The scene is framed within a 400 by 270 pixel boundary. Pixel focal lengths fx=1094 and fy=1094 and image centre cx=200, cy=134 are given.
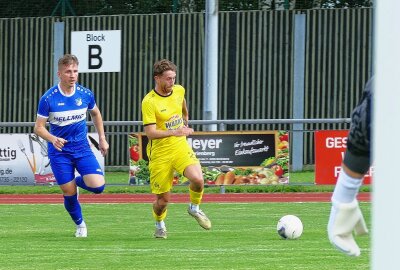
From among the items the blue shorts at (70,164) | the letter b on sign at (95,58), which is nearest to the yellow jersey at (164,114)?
the blue shorts at (70,164)

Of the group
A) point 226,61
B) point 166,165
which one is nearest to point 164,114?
point 166,165

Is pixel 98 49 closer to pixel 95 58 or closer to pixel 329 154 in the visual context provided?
pixel 95 58

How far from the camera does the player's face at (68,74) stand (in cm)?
1141

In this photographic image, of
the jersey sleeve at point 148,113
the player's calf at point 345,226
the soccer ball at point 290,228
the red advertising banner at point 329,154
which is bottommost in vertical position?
the red advertising banner at point 329,154

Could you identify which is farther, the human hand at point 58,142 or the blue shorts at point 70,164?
the blue shorts at point 70,164

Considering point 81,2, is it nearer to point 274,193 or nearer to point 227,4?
point 227,4

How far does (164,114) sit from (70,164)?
1212mm

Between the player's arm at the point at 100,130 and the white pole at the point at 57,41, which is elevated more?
the white pole at the point at 57,41

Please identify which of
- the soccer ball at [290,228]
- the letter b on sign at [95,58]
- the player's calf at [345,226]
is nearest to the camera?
the player's calf at [345,226]

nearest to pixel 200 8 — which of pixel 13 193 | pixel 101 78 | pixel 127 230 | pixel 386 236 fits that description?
pixel 101 78

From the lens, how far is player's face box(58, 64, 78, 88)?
449 inches

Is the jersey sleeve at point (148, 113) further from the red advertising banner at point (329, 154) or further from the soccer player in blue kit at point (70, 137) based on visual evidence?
the red advertising banner at point (329, 154)

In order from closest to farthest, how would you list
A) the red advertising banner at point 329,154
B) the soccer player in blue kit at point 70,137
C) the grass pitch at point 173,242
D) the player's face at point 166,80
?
the grass pitch at point 173,242 < the player's face at point 166,80 < the soccer player in blue kit at point 70,137 < the red advertising banner at point 329,154

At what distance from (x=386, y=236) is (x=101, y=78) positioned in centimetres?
2855
